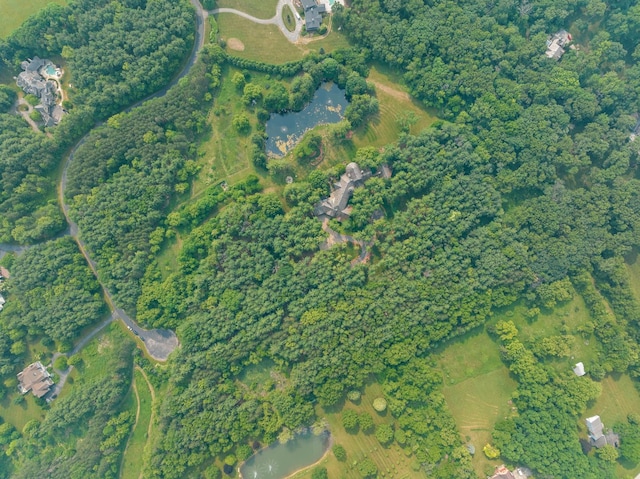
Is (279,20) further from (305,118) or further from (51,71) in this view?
(51,71)

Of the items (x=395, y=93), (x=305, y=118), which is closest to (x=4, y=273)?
(x=305, y=118)

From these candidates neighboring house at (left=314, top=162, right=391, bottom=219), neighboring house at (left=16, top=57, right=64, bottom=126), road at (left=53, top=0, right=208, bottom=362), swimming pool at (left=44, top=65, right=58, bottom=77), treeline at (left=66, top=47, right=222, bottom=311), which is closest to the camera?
treeline at (left=66, top=47, right=222, bottom=311)

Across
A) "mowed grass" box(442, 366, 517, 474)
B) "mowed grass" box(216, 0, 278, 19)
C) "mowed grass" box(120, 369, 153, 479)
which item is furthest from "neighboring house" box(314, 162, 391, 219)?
"mowed grass" box(120, 369, 153, 479)

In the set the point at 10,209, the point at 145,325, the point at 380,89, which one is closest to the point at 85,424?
the point at 145,325

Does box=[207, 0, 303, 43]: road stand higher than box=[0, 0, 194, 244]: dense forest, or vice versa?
box=[207, 0, 303, 43]: road

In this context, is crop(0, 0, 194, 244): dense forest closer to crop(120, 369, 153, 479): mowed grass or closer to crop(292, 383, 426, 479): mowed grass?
crop(120, 369, 153, 479): mowed grass

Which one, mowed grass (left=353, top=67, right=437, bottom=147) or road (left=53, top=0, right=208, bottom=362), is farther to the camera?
mowed grass (left=353, top=67, right=437, bottom=147)

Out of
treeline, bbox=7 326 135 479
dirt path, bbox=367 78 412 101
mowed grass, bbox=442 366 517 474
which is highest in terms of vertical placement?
dirt path, bbox=367 78 412 101
